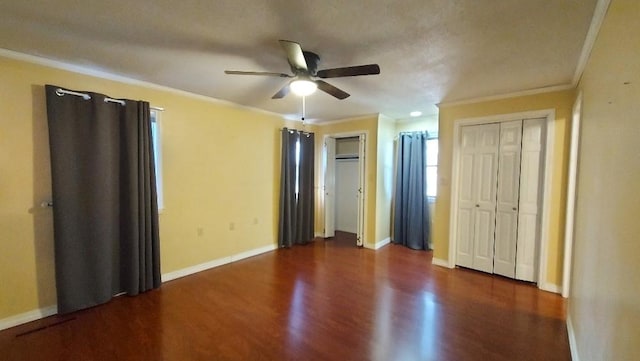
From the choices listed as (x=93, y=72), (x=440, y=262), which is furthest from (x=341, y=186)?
(x=93, y=72)

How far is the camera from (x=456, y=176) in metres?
3.79

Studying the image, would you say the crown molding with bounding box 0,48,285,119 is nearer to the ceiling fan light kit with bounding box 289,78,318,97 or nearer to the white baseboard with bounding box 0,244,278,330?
the ceiling fan light kit with bounding box 289,78,318,97

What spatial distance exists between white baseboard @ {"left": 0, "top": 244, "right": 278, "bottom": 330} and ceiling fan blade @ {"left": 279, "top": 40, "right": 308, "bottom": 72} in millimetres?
2904

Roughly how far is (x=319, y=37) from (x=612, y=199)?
194 centimetres

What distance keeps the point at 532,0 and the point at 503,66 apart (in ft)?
3.45

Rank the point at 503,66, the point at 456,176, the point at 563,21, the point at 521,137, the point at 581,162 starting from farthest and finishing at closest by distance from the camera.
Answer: the point at 456,176 → the point at 521,137 → the point at 503,66 → the point at 581,162 → the point at 563,21

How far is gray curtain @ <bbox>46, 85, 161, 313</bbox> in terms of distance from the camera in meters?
2.48

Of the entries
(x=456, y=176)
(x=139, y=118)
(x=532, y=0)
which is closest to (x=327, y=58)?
(x=532, y=0)

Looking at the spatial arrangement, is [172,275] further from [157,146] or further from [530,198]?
[530,198]

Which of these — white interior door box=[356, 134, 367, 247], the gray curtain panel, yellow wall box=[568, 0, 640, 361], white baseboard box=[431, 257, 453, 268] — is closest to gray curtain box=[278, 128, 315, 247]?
the gray curtain panel

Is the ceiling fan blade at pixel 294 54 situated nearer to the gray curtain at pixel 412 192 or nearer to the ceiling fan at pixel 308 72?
the ceiling fan at pixel 308 72

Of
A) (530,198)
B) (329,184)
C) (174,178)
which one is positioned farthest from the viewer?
(329,184)

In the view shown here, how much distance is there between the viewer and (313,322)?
8.03 ft

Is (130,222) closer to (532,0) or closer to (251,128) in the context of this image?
(251,128)
